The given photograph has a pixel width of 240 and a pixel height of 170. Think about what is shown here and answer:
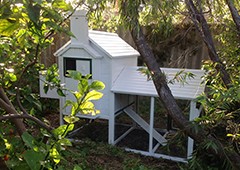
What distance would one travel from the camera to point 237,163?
231cm

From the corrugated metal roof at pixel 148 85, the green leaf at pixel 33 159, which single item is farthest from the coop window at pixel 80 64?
the green leaf at pixel 33 159

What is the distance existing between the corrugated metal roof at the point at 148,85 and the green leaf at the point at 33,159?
9.04 ft

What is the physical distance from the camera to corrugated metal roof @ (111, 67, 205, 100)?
3410mm

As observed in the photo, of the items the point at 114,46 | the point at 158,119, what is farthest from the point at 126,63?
the point at 158,119

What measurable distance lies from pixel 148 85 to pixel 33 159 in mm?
3171

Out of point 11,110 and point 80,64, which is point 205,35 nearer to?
A: point 80,64

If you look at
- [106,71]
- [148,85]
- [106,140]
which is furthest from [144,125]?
[106,71]

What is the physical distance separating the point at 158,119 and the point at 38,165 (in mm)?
4750

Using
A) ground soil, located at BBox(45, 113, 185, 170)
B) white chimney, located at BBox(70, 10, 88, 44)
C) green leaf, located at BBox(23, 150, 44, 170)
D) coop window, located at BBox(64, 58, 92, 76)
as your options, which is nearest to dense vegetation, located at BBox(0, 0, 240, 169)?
green leaf, located at BBox(23, 150, 44, 170)

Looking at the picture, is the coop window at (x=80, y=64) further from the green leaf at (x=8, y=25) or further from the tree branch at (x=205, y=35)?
the green leaf at (x=8, y=25)

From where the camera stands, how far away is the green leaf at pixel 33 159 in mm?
596

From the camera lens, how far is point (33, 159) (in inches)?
23.8

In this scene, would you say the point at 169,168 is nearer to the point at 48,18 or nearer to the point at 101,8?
the point at 101,8

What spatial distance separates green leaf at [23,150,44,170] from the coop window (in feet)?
10.5
